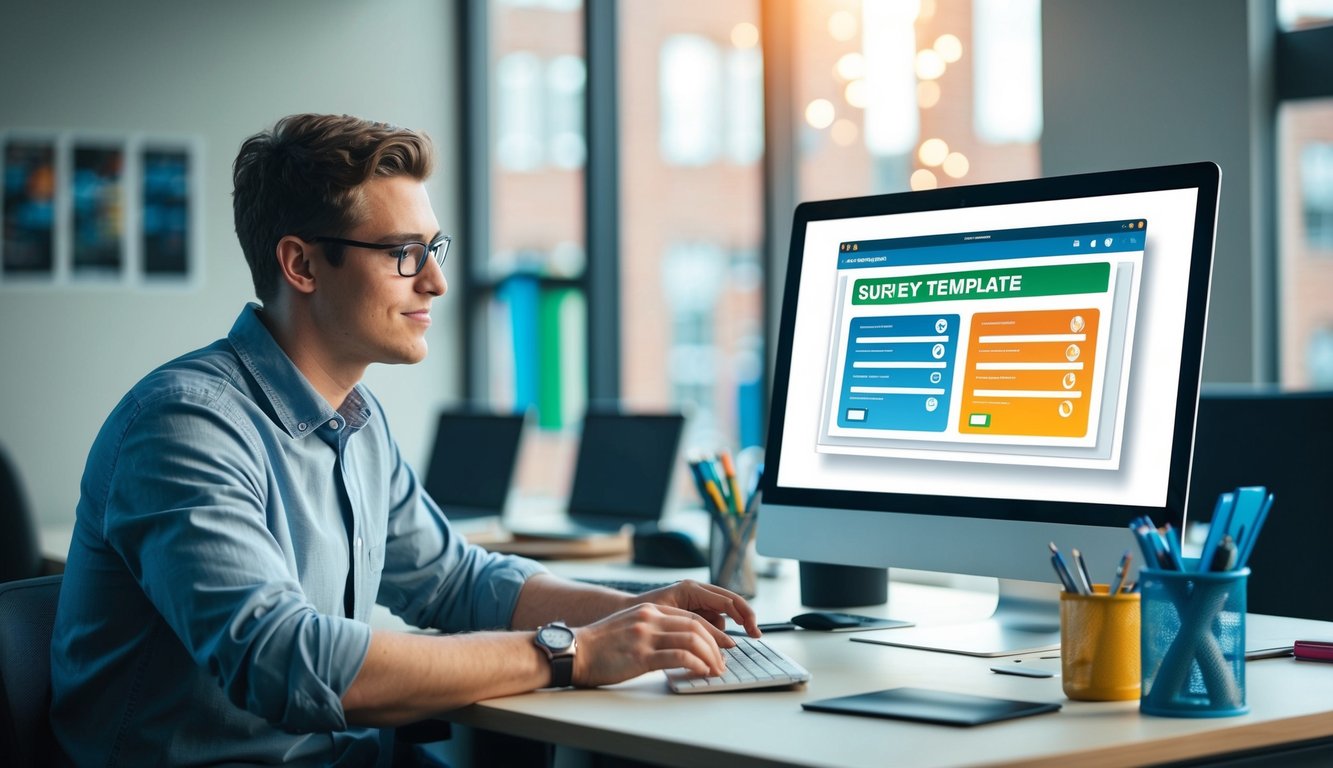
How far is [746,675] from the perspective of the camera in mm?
1322

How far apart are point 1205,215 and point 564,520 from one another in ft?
6.00

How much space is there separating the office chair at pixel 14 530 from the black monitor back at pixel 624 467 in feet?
3.70

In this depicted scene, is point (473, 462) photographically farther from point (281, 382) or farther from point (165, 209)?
point (281, 382)

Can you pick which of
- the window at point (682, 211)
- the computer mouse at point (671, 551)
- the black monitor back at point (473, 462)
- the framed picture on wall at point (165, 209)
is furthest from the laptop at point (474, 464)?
the framed picture on wall at point (165, 209)

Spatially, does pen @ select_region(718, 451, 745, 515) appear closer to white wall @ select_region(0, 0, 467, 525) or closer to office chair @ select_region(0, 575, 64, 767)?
office chair @ select_region(0, 575, 64, 767)

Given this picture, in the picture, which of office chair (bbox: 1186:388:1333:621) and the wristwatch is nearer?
the wristwatch

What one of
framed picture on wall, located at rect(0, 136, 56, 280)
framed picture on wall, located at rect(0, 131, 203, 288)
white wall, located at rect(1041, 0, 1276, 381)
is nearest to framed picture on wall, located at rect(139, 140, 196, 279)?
framed picture on wall, located at rect(0, 131, 203, 288)

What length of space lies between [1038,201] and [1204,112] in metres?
1.34

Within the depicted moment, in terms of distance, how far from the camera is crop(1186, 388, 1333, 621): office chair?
5.60 ft

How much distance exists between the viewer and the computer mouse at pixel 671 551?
230 cm

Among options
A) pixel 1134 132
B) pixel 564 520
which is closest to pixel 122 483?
pixel 564 520

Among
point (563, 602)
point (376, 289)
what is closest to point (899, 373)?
point (563, 602)

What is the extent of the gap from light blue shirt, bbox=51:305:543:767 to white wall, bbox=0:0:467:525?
2719mm

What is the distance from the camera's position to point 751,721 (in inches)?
46.2
